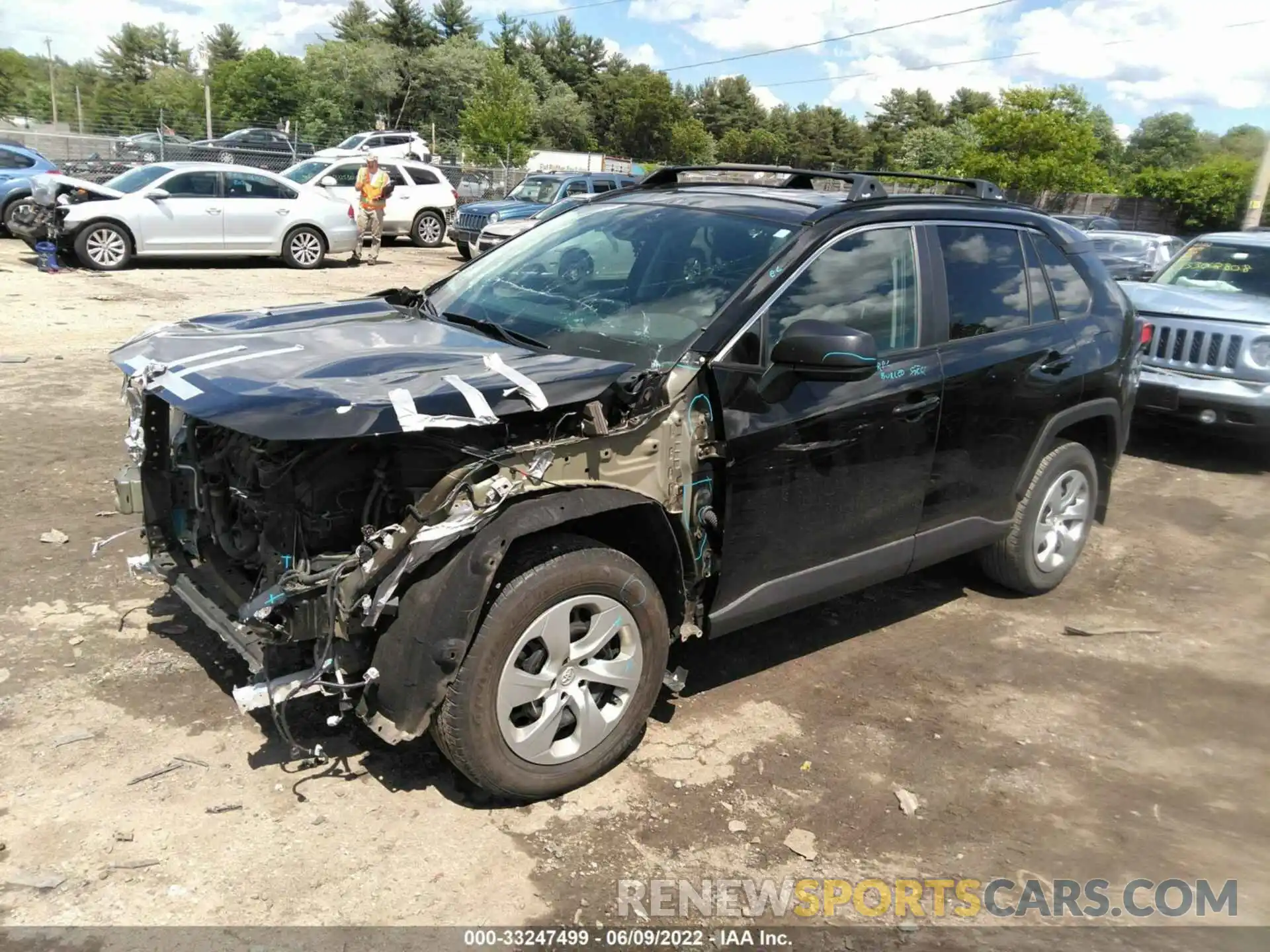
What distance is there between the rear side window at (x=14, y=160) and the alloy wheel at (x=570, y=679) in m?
18.7

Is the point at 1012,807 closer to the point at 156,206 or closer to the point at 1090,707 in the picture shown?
the point at 1090,707

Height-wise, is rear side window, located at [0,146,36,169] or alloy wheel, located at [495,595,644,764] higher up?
rear side window, located at [0,146,36,169]

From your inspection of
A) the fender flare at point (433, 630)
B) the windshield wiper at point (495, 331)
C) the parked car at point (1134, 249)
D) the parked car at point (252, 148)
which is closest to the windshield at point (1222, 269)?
the parked car at point (1134, 249)

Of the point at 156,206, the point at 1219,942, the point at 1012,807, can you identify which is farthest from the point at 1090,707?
the point at 156,206

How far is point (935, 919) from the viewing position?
9.45 feet

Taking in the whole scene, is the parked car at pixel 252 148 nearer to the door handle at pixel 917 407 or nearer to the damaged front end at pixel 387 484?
the damaged front end at pixel 387 484

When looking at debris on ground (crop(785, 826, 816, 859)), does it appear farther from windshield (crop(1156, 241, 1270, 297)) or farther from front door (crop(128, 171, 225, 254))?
front door (crop(128, 171, 225, 254))

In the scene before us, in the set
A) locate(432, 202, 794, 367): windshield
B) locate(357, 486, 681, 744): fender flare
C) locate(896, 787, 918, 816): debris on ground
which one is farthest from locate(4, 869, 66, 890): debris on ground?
locate(896, 787, 918, 816): debris on ground

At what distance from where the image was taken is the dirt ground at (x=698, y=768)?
2861 mm

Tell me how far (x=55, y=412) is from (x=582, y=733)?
18.7 feet

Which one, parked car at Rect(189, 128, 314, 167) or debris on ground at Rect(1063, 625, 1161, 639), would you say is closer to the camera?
debris on ground at Rect(1063, 625, 1161, 639)

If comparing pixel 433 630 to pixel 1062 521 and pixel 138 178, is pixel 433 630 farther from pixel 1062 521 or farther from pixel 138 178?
pixel 138 178

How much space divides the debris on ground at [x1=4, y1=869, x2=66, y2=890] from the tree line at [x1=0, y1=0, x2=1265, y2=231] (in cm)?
2847

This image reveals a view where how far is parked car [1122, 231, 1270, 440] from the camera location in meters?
7.72
